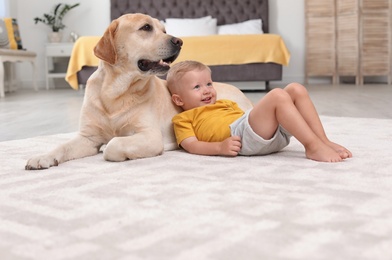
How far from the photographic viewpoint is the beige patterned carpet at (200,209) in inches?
37.6

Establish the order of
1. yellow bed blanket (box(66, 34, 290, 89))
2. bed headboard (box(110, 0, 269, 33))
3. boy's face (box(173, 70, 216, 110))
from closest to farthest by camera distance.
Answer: boy's face (box(173, 70, 216, 110)) → yellow bed blanket (box(66, 34, 290, 89)) → bed headboard (box(110, 0, 269, 33))

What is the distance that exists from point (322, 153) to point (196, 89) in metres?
0.59

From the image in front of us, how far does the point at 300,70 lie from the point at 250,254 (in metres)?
7.15

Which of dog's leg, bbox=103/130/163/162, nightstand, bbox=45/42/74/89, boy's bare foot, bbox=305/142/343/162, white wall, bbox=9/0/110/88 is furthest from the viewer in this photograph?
white wall, bbox=9/0/110/88

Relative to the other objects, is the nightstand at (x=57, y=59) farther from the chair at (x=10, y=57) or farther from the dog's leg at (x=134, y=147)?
the dog's leg at (x=134, y=147)

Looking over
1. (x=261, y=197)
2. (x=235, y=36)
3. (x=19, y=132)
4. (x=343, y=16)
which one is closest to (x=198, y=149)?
(x=261, y=197)

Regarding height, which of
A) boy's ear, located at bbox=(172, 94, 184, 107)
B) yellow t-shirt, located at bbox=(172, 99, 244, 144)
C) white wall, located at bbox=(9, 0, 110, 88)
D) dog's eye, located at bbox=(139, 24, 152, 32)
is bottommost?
yellow t-shirt, located at bbox=(172, 99, 244, 144)

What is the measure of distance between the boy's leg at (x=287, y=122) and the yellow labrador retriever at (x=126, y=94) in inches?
15.5

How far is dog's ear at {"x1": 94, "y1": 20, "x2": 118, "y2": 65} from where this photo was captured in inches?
77.5

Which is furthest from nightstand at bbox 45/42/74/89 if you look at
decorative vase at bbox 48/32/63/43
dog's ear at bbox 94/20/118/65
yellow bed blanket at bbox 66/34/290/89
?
dog's ear at bbox 94/20/118/65

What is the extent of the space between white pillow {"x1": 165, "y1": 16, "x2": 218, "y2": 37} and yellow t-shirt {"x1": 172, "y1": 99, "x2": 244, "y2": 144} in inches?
208

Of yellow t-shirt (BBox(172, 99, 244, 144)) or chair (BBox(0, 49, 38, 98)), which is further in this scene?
chair (BBox(0, 49, 38, 98))

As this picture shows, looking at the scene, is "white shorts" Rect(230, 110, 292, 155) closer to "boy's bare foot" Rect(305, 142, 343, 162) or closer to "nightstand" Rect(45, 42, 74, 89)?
"boy's bare foot" Rect(305, 142, 343, 162)

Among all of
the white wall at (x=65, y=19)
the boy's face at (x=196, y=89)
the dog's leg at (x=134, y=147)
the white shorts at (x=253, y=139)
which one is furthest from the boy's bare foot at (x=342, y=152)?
the white wall at (x=65, y=19)
